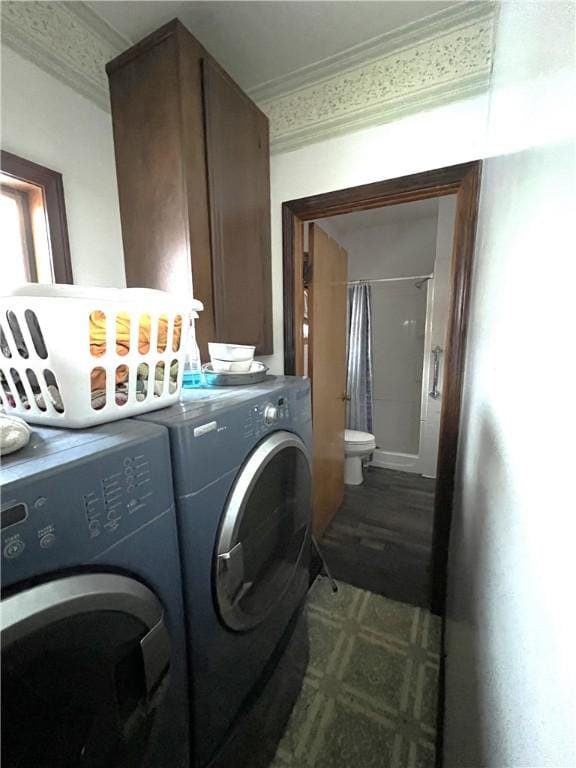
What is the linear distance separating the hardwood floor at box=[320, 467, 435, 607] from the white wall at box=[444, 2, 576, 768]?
2.81 ft

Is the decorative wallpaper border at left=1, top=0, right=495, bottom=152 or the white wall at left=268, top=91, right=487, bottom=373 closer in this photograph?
the decorative wallpaper border at left=1, top=0, right=495, bottom=152

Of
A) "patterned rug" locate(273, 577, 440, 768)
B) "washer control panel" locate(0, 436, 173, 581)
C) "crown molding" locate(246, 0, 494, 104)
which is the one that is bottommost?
"patterned rug" locate(273, 577, 440, 768)

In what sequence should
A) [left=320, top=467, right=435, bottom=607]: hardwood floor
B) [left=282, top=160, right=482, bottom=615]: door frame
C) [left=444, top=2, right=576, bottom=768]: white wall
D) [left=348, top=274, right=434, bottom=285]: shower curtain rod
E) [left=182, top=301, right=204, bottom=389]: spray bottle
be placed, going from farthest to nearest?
Result: [left=348, top=274, right=434, bottom=285]: shower curtain rod
[left=320, top=467, right=435, bottom=607]: hardwood floor
[left=282, top=160, right=482, bottom=615]: door frame
[left=182, top=301, right=204, bottom=389]: spray bottle
[left=444, top=2, right=576, bottom=768]: white wall

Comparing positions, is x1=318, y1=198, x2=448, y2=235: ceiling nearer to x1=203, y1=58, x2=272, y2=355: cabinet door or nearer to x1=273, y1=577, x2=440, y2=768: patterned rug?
x1=203, y1=58, x2=272, y2=355: cabinet door

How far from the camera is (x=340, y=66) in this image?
1.23 metres

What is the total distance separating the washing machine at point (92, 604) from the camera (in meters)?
0.34

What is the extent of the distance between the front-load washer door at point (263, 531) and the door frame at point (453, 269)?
0.70 m

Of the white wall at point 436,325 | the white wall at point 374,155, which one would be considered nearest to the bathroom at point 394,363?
the white wall at point 436,325

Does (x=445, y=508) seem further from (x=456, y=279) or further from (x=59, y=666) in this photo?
(x=59, y=666)

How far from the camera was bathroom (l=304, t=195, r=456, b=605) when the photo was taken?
2195 mm

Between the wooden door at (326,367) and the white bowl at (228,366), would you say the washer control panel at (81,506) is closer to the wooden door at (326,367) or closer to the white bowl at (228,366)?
the white bowl at (228,366)

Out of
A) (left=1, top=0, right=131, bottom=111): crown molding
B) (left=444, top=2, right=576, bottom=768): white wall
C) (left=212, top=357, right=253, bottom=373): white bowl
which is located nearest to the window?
(left=1, top=0, right=131, bottom=111): crown molding

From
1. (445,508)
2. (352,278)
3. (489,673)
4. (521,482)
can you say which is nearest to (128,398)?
(521,482)

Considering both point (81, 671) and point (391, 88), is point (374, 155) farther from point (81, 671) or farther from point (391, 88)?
point (81, 671)
